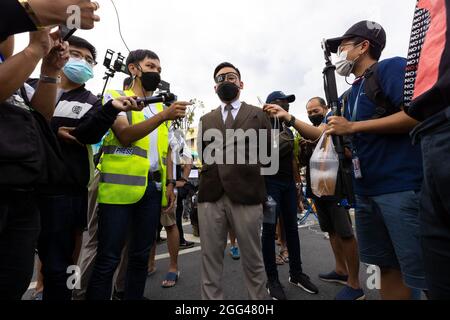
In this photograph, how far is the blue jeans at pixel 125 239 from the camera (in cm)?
171

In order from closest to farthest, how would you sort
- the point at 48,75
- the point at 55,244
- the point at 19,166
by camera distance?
the point at 19,166, the point at 48,75, the point at 55,244

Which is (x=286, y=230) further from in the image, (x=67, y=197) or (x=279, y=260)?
(x=67, y=197)

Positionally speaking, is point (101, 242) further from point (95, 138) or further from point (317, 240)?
point (317, 240)

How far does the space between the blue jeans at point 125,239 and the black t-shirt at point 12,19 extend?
1160 millimetres

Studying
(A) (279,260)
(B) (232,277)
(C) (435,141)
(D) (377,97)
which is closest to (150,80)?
(D) (377,97)

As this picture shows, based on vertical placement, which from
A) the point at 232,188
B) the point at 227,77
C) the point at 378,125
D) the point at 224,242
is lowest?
the point at 224,242

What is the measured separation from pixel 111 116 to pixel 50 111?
1.22 ft

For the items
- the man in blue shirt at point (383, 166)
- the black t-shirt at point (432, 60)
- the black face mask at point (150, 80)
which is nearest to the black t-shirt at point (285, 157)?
the man in blue shirt at point (383, 166)

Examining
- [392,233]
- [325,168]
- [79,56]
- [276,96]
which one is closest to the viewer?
[392,233]

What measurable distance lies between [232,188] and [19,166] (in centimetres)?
136

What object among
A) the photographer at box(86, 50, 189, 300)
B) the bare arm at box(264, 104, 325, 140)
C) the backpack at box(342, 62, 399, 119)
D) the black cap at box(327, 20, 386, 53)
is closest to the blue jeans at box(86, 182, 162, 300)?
the photographer at box(86, 50, 189, 300)

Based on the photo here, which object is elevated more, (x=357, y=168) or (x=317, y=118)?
(x=317, y=118)

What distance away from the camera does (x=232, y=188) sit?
6.60 ft

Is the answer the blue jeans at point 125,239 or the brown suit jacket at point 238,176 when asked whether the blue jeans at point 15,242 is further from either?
the brown suit jacket at point 238,176
